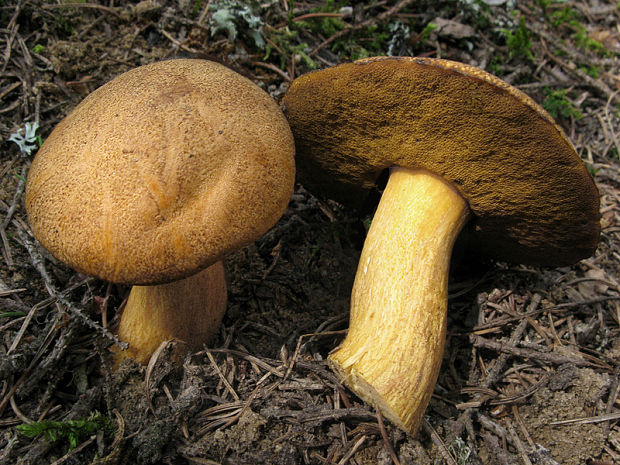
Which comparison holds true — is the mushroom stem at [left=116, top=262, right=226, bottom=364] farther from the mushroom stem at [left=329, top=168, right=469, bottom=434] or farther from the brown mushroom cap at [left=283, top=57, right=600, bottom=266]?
the brown mushroom cap at [left=283, top=57, right=600, bottom=266]

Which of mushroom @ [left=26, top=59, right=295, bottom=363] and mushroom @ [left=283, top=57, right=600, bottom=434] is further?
mushroom @ [left=283, top=57, right=600, bottom=434]

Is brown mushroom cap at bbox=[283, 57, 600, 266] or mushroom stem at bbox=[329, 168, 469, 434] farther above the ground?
brown mushroom cap at bbox=[283, 57, 600, 266]

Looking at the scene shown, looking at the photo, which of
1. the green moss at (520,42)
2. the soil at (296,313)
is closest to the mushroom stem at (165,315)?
the soil at (296,313)

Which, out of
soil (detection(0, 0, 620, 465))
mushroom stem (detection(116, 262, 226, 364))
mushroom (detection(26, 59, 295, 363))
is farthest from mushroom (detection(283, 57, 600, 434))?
mushroom stem (detection(116, 262, 226, 364))

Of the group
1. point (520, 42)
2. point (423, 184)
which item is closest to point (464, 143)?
point (423, 184)

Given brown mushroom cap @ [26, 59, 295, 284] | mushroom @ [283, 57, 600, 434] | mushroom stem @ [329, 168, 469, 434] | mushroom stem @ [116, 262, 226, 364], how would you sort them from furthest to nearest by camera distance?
mushroom stem @ [116, 262, 226, 364] → mushroom stem @ [329, 168, 469, 434] → mushroom @ [283, 57, 600, 434] → brown mushroom cap @ [26, 59, 295, 284]

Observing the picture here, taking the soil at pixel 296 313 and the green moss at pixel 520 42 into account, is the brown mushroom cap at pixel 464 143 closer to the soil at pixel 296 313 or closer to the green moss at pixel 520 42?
the soil at pixel 296 313

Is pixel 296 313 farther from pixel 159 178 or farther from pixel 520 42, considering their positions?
pixel 520 42
